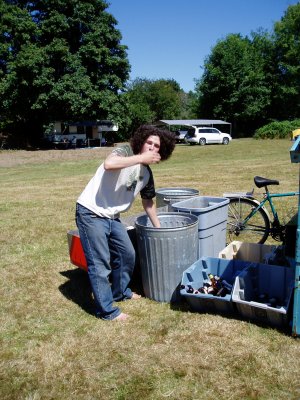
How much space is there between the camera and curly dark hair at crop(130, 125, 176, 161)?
3621 millimetres

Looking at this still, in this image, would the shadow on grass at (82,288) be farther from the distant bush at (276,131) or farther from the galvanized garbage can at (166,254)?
the distant bush at (276,131)

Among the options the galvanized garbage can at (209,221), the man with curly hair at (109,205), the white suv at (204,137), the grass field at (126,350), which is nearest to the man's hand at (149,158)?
the man with curly hair at (109,205)

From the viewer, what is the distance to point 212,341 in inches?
133

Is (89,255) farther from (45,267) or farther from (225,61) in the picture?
(225,61)

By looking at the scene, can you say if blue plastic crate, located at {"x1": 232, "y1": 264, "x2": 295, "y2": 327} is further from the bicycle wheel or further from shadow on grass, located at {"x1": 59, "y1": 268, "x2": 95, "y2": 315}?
the bicycle wheel

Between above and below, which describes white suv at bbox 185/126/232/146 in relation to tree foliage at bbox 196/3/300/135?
below

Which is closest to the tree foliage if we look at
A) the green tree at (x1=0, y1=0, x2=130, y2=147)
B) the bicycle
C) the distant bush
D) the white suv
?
the distant bush

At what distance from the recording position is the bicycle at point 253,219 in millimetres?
5625

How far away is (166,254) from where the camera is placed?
388 cm

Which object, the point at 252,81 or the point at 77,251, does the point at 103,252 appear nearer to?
the point at 77,251

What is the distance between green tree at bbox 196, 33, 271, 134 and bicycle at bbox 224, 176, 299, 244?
1718 inches

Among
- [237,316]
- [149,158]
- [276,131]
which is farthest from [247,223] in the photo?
[276,131]

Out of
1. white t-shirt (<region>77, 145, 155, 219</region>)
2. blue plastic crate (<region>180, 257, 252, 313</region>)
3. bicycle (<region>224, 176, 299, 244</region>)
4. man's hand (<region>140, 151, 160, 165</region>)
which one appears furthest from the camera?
bicycle (<region>224, 176, 299, 244</region>)

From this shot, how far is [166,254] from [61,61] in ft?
98.6
